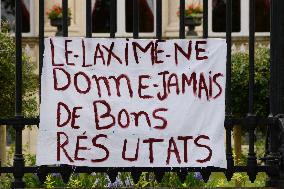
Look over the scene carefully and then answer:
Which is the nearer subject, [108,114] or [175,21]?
[108,114]

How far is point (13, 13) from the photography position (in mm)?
24562

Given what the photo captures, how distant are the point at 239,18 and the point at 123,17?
2634 mm

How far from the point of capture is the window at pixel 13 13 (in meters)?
24.4

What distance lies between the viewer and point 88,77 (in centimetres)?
653

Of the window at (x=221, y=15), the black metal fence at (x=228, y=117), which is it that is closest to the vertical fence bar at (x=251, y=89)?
the black metal fence at (x=228, y=117)

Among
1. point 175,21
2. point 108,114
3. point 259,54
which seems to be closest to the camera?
point 108,114

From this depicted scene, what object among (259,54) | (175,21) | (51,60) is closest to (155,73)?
(51,60)

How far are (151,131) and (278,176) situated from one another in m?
0.82

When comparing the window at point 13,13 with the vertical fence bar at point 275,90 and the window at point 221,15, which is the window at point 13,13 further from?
the vertical fence bar at point 275,90

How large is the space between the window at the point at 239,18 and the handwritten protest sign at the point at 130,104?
17.8m

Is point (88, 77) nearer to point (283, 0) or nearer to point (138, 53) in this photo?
point (138, 53)

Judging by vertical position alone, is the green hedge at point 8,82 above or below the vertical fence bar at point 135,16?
below

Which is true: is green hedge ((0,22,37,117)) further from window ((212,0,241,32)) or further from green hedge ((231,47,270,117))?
window ((212,0,241,32))

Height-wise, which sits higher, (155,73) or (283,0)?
(283,0)
